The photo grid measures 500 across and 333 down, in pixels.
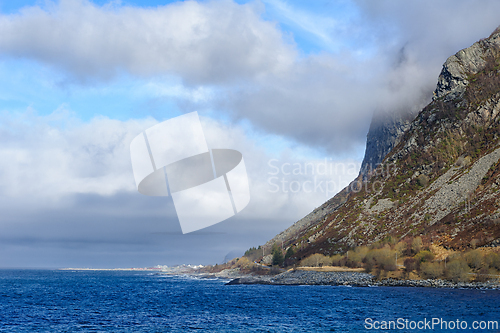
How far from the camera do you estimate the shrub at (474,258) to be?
9276cm

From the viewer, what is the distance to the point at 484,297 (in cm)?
6450

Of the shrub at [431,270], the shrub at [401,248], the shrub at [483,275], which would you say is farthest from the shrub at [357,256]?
the shrub at [483,275]

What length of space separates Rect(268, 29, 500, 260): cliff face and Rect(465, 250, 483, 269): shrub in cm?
1204

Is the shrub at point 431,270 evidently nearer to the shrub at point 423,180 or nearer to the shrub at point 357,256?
the shrub at point 357,256

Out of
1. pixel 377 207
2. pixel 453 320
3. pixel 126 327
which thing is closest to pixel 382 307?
pixel 453 320

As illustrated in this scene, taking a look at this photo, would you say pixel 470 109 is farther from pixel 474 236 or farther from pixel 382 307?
pixel 382 307

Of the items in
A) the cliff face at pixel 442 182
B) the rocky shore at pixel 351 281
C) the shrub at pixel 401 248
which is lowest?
the rocky shore at pixel 351 281

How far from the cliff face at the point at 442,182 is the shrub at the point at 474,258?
12.0m

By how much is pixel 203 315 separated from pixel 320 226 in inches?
5699

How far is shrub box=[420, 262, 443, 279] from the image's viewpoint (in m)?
99.1

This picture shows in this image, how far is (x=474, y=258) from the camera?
93.5 m

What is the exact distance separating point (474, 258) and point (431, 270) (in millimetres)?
11115

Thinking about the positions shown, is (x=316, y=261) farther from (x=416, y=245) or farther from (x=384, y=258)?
(x=416, y=245)

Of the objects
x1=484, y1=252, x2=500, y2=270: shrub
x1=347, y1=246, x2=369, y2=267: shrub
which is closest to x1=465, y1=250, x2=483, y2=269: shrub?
x1=484, y1=252, x2=500, y2=270: shrub
